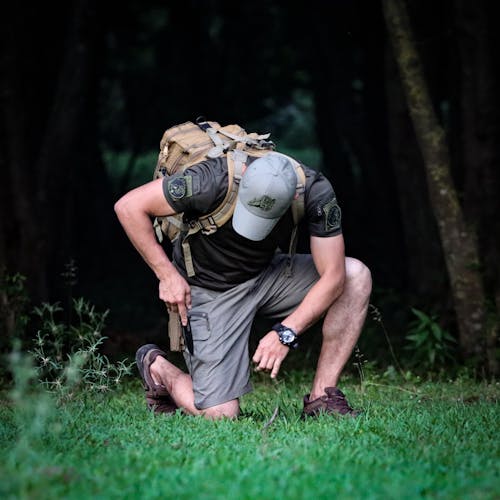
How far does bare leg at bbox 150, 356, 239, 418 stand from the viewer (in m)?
5.88

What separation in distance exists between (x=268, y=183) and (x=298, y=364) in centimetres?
363

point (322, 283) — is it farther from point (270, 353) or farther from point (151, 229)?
point (151, 229)

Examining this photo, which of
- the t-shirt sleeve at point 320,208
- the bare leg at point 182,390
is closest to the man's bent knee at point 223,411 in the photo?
the bare leg at point 182,390

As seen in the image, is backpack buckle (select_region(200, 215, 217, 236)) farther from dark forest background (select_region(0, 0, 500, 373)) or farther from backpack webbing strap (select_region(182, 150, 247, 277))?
dark forest background (select_region(0, 0, 500, 373))

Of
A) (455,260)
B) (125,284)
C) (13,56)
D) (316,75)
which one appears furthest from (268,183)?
(316,75)

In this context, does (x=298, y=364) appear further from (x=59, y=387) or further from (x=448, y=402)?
(x=59, y=387)

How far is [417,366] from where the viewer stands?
838cm

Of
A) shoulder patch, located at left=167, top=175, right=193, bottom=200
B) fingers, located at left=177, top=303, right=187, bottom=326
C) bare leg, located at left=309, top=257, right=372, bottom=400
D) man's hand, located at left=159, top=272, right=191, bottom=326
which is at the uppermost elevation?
shoulder patch, located at left=167, top=175, right=193, bottom=200

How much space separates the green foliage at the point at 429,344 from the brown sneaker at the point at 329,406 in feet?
7.44

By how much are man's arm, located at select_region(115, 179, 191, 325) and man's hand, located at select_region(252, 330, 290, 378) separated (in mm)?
544

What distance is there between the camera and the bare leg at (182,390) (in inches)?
231

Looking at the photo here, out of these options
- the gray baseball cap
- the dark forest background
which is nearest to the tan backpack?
the gray baseball cap

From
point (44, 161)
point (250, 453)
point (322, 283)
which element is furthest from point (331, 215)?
point (44, 161)

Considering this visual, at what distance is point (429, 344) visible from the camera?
822 cm
